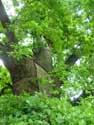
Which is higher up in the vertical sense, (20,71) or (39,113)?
(20,71)

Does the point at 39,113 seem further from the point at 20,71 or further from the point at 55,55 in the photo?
the point at 55,55

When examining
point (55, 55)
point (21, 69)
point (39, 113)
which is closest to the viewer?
point (39, 113)

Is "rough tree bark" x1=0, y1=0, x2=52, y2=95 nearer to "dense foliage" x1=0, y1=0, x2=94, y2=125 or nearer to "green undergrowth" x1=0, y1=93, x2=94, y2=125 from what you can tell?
"dense foliage" x1=0, y1=0, x2=94, y2=125

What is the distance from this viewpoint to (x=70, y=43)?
30.9 ft

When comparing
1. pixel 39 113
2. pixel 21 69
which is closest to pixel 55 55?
pixel 21 69

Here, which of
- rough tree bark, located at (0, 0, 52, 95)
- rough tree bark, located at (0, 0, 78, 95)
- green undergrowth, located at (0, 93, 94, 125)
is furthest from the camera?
rough tree bark, located at (0, 0, 52, 95)

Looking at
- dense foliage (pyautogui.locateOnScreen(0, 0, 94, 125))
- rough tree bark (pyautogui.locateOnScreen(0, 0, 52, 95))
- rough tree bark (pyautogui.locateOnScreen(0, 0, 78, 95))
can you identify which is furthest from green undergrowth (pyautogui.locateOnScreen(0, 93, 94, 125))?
rough tree bark (pyautogui.locateOnScreen(0, 0, 52, 95))

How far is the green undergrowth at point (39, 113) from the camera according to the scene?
381cm

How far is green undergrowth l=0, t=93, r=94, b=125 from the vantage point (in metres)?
3.81

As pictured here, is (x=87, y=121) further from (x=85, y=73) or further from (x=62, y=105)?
(x=85, y=73)

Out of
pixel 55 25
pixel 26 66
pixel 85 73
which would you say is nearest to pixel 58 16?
pixel 55 25

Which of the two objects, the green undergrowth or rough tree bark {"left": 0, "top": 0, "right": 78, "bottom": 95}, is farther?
rough tree bark {"left": 0, "top": 0, "right": 78, "bottom": 95}

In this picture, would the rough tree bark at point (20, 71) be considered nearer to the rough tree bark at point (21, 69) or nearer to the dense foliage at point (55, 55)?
the rough tree bark at point (21, 69)

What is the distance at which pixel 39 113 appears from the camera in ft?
12.9
